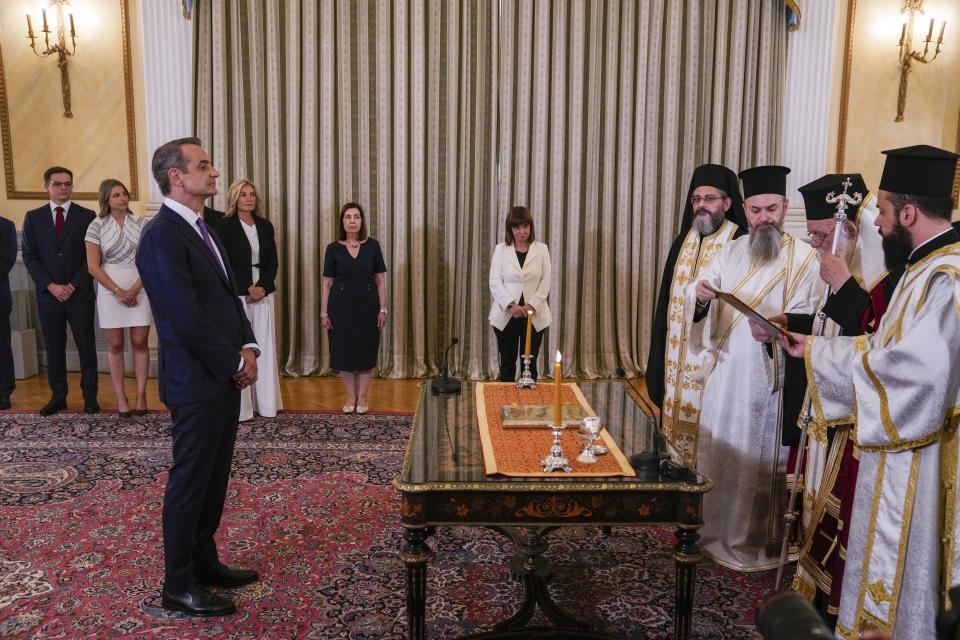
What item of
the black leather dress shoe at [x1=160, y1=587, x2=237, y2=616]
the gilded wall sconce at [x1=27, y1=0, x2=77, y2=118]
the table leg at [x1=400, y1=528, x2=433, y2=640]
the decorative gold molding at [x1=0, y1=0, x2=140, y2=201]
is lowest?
the black leather dress shoe at [x1=160, y1=587, x2=237, y2=616]

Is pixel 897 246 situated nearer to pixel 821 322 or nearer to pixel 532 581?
pixel 821 322

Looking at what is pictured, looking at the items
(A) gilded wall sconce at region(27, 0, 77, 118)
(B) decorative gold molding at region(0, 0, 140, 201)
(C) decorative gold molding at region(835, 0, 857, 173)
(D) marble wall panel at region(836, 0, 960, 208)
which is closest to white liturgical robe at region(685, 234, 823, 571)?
(C) decorative gold molding at region(835, 0, 857, 173)

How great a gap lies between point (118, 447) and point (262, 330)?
1.33 meters

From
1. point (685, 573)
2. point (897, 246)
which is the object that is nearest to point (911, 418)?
point (897, 246)

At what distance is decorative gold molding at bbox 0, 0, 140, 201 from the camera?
7.27 meters

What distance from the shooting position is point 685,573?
2500 mm

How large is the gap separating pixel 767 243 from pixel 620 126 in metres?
4.36

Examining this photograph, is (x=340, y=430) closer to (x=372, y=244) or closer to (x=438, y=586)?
(x=372, y=244)

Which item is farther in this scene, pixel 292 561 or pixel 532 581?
pixel 292 561

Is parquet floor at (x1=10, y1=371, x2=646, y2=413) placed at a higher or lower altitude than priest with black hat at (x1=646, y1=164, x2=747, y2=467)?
lower

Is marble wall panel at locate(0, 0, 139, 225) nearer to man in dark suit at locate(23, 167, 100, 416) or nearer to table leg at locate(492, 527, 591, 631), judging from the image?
man in dark suit at locate(23, 167, 100, 416)

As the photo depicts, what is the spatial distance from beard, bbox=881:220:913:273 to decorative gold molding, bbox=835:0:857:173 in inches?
221

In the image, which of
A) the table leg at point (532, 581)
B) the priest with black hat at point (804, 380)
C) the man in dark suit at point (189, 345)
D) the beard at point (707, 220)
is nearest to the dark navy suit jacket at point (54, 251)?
the man in dark suit at point (189, 345)

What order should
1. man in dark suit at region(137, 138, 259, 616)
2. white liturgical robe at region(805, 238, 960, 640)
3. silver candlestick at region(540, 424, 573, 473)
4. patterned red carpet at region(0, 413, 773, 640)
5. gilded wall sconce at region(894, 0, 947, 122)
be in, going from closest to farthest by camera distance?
white liturgical robe at region(805, 238, 960, 640)
silver candlestick at region(540, 424, 573, 473)
man in dark suit at region(137, 138, 259, 616)
patterned red carpet at region(0, 413, 773, 640)
gilded wall sconce at region(894, 0, 947, 122)
